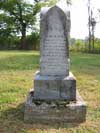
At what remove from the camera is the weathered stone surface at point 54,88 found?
678 cm

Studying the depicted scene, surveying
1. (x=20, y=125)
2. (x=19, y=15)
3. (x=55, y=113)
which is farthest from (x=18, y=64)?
(x=19, y=15)

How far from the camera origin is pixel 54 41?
22.7 feet

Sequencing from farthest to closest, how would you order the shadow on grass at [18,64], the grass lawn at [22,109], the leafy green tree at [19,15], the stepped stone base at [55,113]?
A: the leafy green tree at [19,15] → the shadow on grass at [18,64] → the stepped stone base at [55,113] → the grass lawn at [22,109]

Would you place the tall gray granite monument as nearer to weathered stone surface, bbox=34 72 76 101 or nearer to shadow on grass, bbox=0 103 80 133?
weathered stone surface, bbox=34 72 76 101

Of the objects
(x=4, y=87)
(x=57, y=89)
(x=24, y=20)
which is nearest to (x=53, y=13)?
(x=57, y=89)

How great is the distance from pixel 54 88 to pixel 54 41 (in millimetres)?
936

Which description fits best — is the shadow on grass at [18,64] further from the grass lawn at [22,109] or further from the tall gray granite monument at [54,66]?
the tall gray granite monument at [54,66]

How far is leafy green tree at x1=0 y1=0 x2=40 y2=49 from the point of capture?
144 feet

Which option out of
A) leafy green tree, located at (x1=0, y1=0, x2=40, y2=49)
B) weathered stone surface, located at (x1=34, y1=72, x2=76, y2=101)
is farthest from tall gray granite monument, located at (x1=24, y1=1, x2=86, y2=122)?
leafy green tree, located at (x1=0, y1=0, x2=40, y2=49)

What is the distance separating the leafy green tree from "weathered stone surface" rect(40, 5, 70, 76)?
121ft

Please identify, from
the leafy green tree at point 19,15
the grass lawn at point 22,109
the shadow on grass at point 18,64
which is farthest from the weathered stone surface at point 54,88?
the leafy green tree at point 19,15

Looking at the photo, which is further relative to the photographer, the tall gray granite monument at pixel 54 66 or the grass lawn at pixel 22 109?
the tall gray granite monument at pixel 54 66

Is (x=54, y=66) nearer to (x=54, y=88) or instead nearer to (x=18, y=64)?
(x=54, y=88)

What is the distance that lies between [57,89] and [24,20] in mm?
37843
